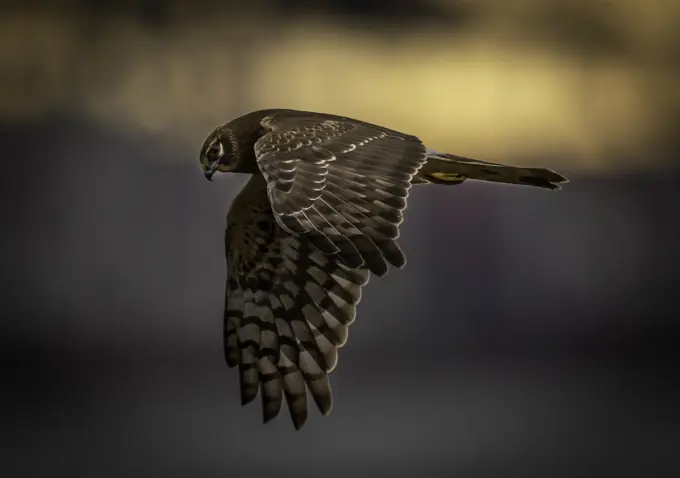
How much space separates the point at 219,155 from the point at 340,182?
0.18 m

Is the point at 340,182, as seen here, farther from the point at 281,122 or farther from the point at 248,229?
the point at 248,229

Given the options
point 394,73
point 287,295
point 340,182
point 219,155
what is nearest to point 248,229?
point 287,295

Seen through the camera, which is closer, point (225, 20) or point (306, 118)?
point (306, 118)

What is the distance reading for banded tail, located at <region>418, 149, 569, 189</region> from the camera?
1.24 meters

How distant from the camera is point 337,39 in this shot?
2.42 metres

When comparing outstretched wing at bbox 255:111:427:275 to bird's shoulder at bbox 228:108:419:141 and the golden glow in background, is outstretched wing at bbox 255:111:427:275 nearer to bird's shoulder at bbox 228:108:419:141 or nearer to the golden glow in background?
bird's shoulder at bbox 228:108:419:141

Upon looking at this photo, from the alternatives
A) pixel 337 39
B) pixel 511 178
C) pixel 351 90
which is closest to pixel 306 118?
pixel 511 178

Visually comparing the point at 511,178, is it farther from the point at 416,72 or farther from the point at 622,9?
the point at 622,9

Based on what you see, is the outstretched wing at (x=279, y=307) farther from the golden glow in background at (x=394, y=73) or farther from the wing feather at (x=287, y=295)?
→ the golden glow in background at (x=394, y=73)

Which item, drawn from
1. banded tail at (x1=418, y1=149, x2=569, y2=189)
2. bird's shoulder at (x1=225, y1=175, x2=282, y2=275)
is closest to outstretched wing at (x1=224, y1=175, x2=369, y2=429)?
bird's shoulder at (x1=225, y1=175, x2=282, y2=275)

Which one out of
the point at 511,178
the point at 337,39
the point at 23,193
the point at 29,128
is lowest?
the point at 23,193

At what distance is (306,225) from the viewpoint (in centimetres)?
104

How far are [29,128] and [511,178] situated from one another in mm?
2700

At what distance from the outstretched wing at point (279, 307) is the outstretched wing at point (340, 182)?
0.26 meters
